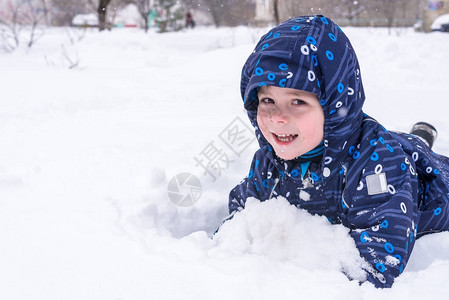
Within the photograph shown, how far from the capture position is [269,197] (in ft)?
5.97

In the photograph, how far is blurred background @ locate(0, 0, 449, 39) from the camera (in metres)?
6.07

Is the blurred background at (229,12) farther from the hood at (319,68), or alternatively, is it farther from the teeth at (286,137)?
the teeth at (286,137)

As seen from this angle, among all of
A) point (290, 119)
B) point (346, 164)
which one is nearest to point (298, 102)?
point (290, 119)

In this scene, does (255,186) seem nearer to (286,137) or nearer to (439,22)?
(286,137)

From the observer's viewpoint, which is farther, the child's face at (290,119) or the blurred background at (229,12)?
the blurred background at (229,12)

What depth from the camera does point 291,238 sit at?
4.89 ft

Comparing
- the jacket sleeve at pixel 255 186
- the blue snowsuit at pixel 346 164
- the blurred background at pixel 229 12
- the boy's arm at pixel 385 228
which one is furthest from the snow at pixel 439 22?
the boy's arm at pixel 385 228

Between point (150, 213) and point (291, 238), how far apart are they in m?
0.68

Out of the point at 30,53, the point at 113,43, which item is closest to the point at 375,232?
the point at 30,53

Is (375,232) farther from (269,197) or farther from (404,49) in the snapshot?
(404,49)

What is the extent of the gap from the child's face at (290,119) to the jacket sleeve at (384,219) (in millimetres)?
252

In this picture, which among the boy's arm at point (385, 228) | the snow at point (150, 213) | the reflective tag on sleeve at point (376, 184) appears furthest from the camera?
the reflective tag on sleeve at point (376, 184)

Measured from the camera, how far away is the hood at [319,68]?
4.66 feet

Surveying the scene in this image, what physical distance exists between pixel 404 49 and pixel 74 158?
218 inches
